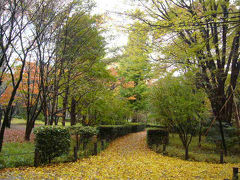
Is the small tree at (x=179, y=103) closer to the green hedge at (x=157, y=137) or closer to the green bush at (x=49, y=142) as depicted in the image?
the green hedge at (x=157, y=137)

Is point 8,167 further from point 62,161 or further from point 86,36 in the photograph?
point 86,36

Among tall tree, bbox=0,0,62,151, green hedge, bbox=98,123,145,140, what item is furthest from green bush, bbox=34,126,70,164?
green hedge, bbox=98,123,145,140

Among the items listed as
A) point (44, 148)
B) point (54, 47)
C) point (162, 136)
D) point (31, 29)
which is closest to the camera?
point (44, 148)

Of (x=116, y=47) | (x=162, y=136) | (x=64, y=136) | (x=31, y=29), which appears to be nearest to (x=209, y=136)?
(x=162, y=136)

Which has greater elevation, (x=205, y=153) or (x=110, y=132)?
(x=110, y=132)

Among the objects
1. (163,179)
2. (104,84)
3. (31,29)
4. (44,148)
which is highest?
(31,29)

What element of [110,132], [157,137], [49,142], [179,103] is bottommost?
[157,137]

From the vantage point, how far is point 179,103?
9.04 metres

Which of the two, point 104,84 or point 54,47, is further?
point 104,84

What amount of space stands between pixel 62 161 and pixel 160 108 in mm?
5463

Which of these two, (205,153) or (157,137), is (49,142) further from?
(205,153)

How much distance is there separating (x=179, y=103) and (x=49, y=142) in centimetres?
603

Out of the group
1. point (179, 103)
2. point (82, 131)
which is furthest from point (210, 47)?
point (82, 131)

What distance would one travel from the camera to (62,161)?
6777mm
